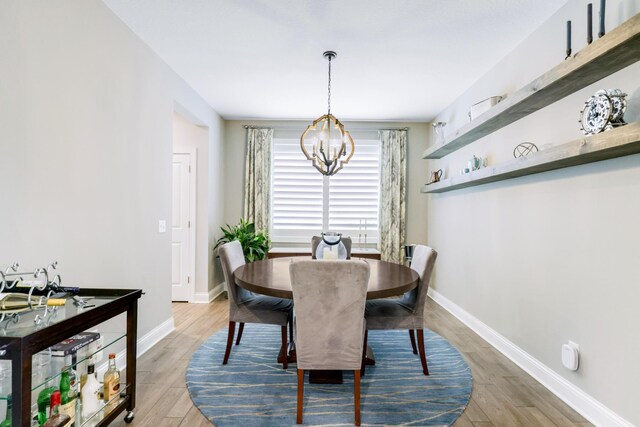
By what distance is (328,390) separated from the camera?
2350 mm

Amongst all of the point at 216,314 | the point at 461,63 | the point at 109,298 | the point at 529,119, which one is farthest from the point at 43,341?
the point at 461,63

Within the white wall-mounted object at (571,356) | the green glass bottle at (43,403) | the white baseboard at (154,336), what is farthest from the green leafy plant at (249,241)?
the white wall-mounted object at (571,356)

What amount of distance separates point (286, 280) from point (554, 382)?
6.54 feet

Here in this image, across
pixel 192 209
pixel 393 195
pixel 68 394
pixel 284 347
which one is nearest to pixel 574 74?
pixel 284 347

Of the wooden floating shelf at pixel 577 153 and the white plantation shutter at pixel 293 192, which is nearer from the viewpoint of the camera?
the wooden floating shelf at pixel 577 153

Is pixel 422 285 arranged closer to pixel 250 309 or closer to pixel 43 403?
pixel 250 309

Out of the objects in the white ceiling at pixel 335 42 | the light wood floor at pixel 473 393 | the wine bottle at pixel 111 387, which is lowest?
the light wood floor at pixel 473 393

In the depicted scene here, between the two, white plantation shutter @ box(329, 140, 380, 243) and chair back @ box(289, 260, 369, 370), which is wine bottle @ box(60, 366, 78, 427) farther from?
white plantation shutter @ box(329, 140, 380, 243)

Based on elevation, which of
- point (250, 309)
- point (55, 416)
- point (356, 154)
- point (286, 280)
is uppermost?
point (356, 154)

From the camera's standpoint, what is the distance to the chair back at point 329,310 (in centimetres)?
192

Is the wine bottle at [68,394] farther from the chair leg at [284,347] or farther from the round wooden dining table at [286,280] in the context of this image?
the chair leg at [284,347]

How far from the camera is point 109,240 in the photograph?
2.50 m

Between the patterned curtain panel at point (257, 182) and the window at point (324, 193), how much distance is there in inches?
6.9

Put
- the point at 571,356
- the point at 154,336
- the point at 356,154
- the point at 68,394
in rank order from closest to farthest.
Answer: the point at 68,394 → the point at 571,356 → the point at 154,336 → the point at 356,154
